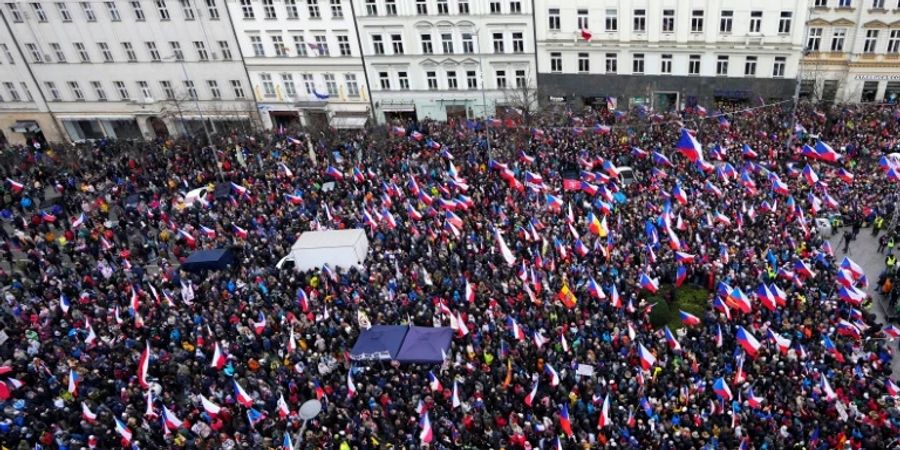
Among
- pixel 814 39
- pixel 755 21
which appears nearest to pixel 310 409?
pixel 755 21

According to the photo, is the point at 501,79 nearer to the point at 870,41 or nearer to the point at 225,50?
the point at 225,50

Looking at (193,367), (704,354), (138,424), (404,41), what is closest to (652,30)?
(404,41)

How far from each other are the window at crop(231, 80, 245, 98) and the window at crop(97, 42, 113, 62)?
9476 millimetres

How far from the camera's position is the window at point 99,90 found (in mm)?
51219

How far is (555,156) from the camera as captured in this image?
127 ft

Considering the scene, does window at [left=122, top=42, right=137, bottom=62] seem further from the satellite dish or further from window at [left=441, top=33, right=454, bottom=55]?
the satellite dish

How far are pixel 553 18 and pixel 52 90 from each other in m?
39.9

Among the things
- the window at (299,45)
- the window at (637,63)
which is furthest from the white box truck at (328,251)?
the window at (637,63)

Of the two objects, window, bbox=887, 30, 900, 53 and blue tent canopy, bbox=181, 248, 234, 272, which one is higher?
window, bbox=887, 30, 900, 53

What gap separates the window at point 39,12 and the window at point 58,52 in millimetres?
1923

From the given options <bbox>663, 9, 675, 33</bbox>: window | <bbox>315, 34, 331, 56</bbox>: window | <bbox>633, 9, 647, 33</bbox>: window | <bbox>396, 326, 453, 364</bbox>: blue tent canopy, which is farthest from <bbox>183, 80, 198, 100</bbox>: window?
<bbox>663, 9, 675, 33</bbox>: window

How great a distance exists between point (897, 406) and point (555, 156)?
2212cm

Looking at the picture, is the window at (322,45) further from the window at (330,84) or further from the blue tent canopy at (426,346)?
the blue tent canopy at (426,346)

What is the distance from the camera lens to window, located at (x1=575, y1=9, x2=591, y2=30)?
4359 cm
